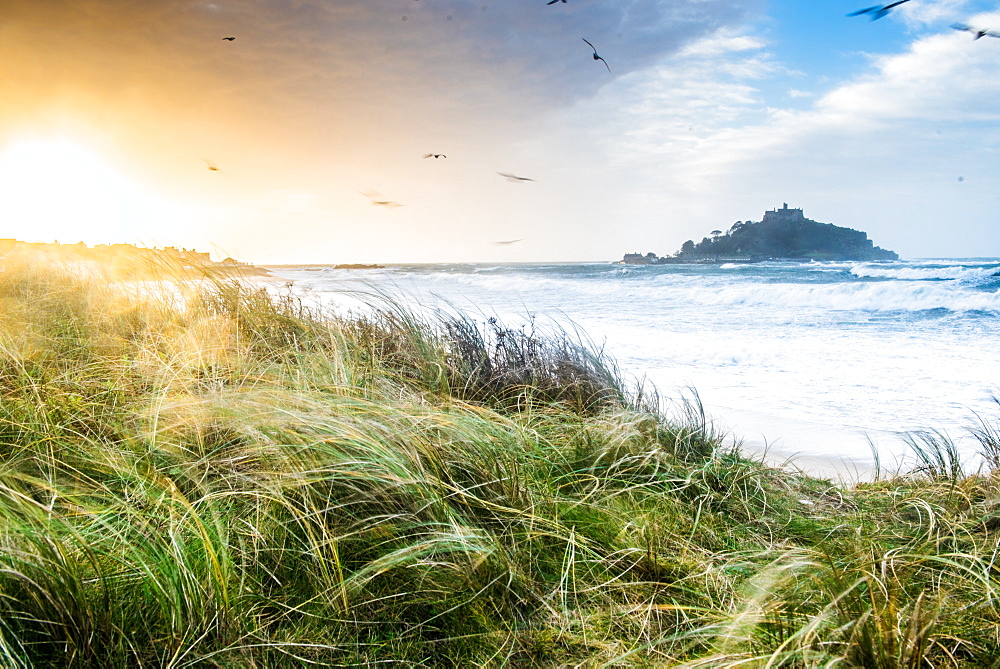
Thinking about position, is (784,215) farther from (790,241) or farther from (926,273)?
(926,273)

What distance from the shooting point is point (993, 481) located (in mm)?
2598

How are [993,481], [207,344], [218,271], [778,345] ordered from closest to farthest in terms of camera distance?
[993,481] → [207,344] → [218,271] → [778,345]

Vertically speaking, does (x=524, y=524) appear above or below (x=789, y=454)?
above

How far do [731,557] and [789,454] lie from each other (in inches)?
110

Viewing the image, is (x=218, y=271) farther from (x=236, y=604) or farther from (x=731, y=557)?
(x=731, y=557)

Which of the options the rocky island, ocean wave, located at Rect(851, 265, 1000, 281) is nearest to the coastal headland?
ocean wave, located at Rect(851, 265, 1000, 281)

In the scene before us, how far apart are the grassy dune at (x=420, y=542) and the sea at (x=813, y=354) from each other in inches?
55.2

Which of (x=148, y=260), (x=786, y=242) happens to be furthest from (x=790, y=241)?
(x=148, y=260)

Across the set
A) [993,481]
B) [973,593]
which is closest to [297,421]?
[973,593]

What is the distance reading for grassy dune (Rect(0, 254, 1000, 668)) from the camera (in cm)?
121

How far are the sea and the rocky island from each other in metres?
17.7

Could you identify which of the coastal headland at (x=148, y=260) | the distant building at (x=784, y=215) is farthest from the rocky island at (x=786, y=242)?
the coastal headland at (x=148, y=260)

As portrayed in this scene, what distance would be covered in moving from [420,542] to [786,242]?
39736 millimetres

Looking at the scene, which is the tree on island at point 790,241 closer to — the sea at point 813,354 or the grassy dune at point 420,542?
the sea at point 813,354
